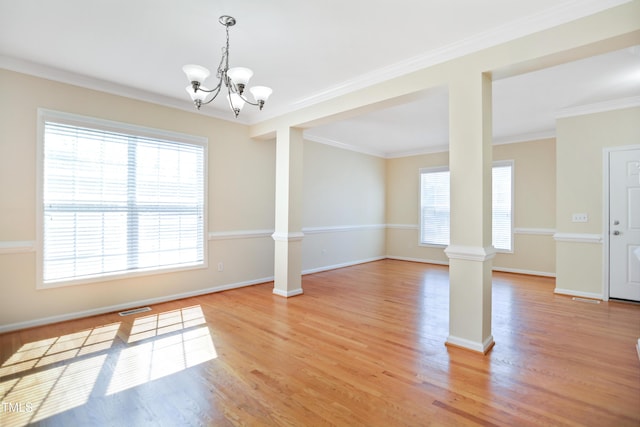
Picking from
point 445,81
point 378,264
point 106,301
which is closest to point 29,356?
point 106,301

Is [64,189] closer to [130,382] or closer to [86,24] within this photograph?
[86,24]

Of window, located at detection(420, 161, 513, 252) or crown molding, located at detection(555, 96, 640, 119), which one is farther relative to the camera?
window, located at detection(420, 161, 513, 252)

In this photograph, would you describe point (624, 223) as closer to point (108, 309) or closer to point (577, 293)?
point (577, 293)

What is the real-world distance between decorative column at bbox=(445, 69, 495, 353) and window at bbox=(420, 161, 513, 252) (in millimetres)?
4252

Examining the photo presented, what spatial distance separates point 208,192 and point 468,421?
13.6 feet

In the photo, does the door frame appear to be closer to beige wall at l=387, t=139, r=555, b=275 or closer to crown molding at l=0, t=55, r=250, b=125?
beige wall at l=387, t=139, r=555, b=275

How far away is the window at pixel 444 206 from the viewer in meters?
6.42

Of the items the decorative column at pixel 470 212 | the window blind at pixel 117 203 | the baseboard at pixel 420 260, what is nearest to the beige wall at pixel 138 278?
the window blind at pixel 117 203

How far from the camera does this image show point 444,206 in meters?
7.36

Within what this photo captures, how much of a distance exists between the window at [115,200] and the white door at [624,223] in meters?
5.85

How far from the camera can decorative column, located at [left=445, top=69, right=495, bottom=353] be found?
2.72 m

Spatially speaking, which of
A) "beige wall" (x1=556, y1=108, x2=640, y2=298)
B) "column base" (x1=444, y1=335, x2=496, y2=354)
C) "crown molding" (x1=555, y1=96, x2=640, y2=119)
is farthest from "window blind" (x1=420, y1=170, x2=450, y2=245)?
"column base" (x1=444, y1=335, x2=496, y2=354)

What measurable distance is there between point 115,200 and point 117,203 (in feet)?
0.14

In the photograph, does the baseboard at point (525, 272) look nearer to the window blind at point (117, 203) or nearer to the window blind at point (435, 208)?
the window blind at point (435, 208)
